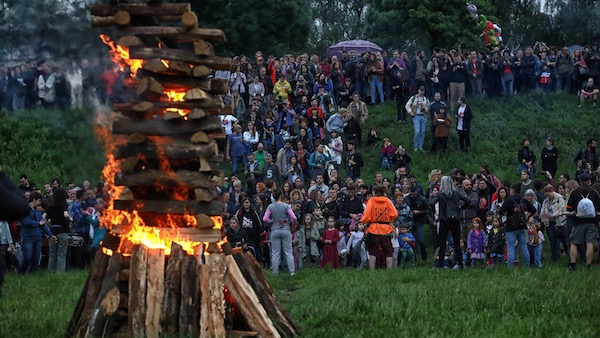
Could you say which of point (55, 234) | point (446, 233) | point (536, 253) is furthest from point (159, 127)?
point (536, 253)

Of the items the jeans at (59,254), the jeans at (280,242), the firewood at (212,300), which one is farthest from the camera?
the jeans at (59,254)

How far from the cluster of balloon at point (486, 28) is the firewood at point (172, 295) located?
41650 mm

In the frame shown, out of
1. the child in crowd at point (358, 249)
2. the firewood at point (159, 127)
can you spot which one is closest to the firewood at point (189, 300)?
the firewood at point (159, 127)

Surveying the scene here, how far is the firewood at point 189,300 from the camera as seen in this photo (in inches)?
457

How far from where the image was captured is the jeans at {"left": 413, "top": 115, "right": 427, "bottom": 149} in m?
34.0

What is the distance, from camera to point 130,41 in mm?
12219

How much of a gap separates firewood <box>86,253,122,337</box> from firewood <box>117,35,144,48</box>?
2380 millimetres

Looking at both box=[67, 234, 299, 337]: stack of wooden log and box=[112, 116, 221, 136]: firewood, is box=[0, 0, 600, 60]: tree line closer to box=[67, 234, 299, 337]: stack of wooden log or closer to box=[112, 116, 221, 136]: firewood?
box=[112, 116, 221, 136]: firewood

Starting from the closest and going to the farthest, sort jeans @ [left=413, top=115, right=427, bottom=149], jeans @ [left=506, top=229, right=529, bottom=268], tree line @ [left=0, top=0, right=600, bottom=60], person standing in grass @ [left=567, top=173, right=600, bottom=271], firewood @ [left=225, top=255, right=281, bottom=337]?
firewood @ [left=225, top=255, right=281, bottom=337] → person standing in grass @ [left=567, top=173, right=600, bottom=271] → jeans @ [left=506, top=229, right=529, bottom=268] → jeans @ [left=413, top=115, right=427, bottom=149] → tree line @ [left=0, top=0, right=600, bottom=60]

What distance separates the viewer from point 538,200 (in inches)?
1013

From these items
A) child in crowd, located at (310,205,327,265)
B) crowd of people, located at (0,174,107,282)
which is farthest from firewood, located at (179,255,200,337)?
child in crowd, located at (310,205,327,265)

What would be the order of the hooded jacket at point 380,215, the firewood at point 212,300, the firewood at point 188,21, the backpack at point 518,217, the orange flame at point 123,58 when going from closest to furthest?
the firewood at point 212,300 < the firewood at point 188,21 < the orange flame at point 123,58 < the hooded jacket at point 380,215 < the backpack at point 518,217

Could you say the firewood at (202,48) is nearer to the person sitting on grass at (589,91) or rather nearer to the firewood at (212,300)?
the firewood at (212,300)

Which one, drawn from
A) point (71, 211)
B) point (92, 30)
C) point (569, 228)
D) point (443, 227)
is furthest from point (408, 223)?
point (92, 30)
